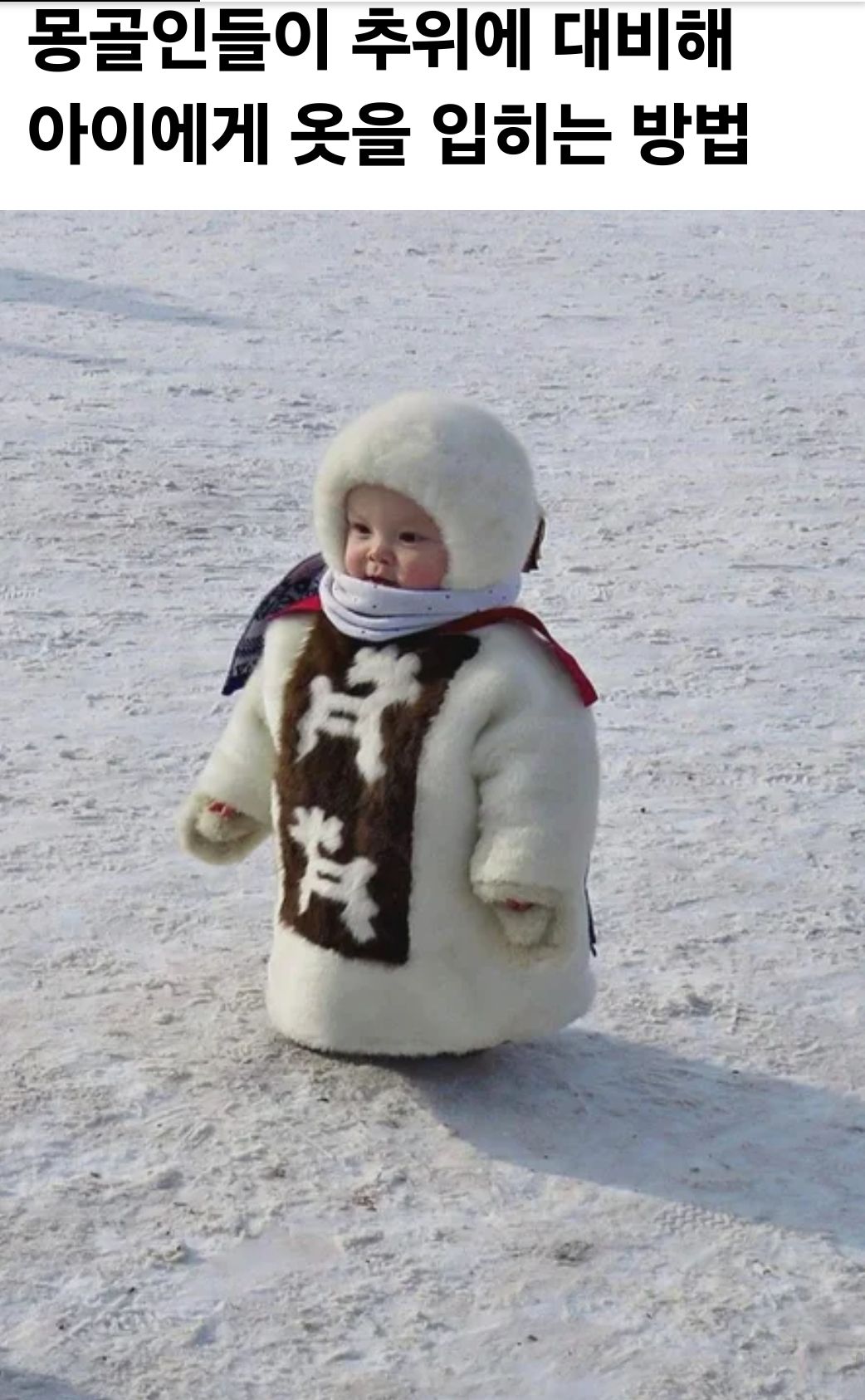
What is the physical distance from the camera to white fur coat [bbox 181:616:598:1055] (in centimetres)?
382

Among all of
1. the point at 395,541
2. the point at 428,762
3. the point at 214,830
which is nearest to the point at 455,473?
the point at 395,541

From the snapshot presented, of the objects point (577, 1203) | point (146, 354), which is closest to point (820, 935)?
point (577, 1203)

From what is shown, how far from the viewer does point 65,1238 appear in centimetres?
360

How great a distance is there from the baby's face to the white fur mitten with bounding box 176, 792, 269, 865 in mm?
542

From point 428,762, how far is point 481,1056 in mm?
606

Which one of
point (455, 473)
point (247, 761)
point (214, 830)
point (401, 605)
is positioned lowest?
point (214, 830)

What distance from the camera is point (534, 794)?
12.5 ft

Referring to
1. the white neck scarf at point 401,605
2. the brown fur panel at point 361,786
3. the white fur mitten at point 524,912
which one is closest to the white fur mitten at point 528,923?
the white fur mitten at point 524,912

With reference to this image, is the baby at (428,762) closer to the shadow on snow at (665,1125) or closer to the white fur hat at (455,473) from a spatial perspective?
the white fur hat at (455,473)

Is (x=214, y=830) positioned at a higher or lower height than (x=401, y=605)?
lower

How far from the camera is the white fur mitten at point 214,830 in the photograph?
4230mm

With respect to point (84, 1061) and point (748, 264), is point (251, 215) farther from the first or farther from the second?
point (84, 1061)

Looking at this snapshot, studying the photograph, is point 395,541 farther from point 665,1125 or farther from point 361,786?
point 665,1125

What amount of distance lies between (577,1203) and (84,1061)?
0.90 metres
